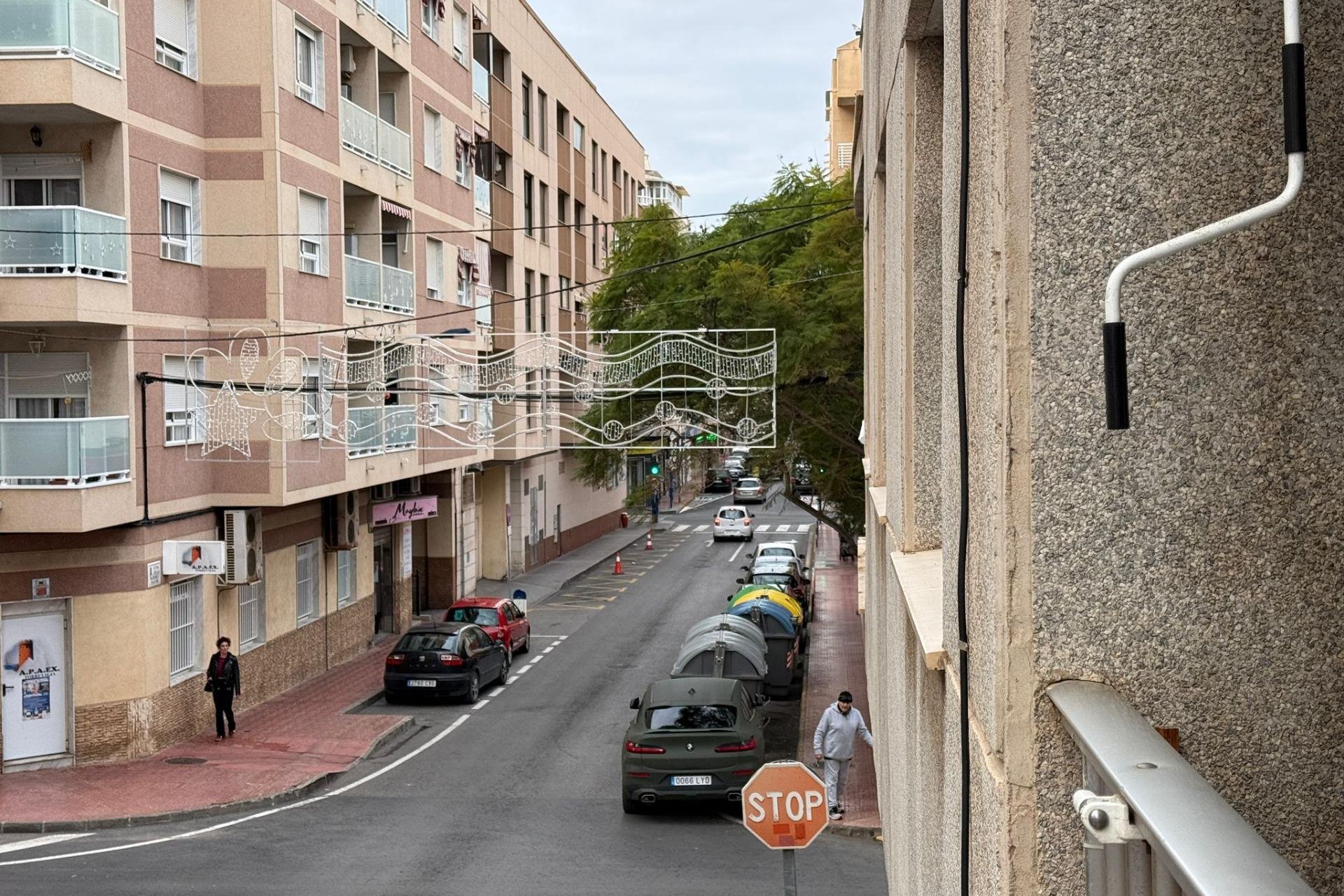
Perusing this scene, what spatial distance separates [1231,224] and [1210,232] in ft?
0.09

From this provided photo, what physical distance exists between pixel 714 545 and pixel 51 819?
3941cm

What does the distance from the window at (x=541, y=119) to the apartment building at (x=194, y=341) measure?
13792mm

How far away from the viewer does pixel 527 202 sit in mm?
44156

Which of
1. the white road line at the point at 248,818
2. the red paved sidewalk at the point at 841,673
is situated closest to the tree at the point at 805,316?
the red paved sidewalk at the point at 841,673

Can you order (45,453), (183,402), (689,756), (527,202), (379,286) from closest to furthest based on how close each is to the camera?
(689,756) < (45,453) < (183,402) < (379,286) < (527,202)

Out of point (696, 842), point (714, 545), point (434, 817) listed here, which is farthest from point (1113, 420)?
point (714, 545)

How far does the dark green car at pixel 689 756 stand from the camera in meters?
16.6

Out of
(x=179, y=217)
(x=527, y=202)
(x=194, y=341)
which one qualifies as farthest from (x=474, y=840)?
(x=527, y=202)

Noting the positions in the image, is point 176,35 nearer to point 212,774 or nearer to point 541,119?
point 212,774

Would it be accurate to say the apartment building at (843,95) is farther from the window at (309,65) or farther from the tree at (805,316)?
the window at (309,65)

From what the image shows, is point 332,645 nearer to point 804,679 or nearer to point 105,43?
point 804,679

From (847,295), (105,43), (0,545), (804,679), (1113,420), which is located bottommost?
(804,679)

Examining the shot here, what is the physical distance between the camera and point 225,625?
2289 cm

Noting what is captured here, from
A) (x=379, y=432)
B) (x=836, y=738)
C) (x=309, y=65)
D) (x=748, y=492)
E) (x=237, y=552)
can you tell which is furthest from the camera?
(x=748, y=492)
